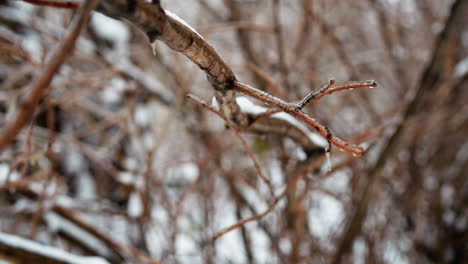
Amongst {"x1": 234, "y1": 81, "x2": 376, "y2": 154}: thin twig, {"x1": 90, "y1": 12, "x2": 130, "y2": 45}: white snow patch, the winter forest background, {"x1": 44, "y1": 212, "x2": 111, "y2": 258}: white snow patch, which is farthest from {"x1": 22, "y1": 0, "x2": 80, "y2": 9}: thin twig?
{"x1": 90, "y1": 12, "x2": 130, "y2": 45}: white snow patch

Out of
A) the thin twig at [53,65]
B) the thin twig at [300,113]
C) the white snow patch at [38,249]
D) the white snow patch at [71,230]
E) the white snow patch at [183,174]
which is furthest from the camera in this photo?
the white snow patch at [183,174]

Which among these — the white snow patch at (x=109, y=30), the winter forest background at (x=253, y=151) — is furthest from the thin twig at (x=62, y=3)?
the white snow patch at (x=109, y=30)

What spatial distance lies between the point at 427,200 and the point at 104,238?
197 cm

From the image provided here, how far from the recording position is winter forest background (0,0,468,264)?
1.28 meters

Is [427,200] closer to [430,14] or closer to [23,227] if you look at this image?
[430,14]

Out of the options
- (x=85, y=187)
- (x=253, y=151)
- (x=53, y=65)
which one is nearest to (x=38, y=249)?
(x=253, y=151)

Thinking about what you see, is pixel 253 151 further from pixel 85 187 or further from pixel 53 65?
pixel 85 187

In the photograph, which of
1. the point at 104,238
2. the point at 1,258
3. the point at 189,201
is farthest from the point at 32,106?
the point at 189,201

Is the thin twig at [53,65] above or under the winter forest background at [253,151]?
under

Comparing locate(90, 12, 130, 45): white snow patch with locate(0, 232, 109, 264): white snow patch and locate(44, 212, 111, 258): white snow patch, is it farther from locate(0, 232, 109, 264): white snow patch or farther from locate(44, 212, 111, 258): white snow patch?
locate(0, 232, 109, 264): white snow patch

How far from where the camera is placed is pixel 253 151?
111 centimetres

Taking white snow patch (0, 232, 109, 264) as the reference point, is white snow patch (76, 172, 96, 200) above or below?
above

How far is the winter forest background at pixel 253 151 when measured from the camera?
4.19ft

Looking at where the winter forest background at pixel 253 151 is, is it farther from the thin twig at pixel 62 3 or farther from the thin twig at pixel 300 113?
the thin twig at pixel 62 3
